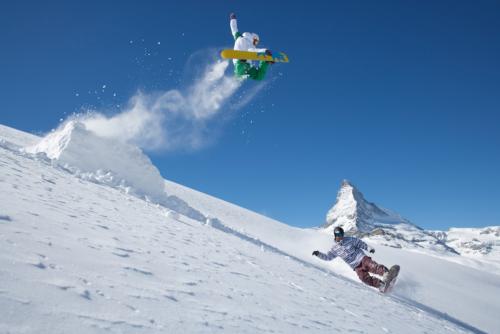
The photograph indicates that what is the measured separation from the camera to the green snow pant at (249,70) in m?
13.2

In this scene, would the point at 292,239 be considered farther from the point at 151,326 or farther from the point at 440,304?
the point at 151,326

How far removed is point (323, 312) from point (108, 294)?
3.01 metres

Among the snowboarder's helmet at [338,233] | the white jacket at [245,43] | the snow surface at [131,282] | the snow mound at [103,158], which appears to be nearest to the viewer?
the snow surface at [131,282]

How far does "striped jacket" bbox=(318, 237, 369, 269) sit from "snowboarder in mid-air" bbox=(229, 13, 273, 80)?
6462 millimetres

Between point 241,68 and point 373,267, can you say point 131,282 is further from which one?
point 241,68

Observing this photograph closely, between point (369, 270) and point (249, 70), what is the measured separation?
772 centimetres

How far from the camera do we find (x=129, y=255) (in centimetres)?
465

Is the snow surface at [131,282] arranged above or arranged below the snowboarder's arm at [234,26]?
below

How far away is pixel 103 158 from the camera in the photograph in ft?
47.3

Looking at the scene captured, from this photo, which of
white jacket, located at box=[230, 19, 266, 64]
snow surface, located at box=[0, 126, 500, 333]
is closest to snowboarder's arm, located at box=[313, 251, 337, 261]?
snow surface, located at box=[0, 126, 500, 333]

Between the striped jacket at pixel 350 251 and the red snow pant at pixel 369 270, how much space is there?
14 cm

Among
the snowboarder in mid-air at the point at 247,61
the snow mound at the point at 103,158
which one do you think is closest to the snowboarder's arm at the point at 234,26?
the snowboarder in mid-air at the point at 247,61

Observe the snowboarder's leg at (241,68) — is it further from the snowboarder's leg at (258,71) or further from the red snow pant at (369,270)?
the red snow pant at (369,270)

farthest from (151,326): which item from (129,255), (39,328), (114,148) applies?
(114,148)
